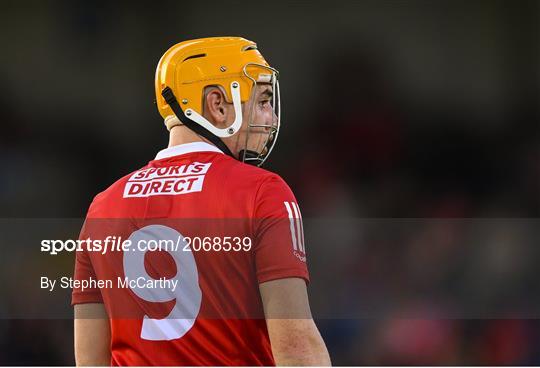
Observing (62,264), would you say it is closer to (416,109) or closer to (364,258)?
(364,258)

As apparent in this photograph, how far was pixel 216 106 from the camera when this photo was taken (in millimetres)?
2201

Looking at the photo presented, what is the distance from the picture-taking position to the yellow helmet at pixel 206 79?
2170 mm

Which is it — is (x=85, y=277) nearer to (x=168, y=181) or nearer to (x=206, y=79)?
(x=168, y=181)

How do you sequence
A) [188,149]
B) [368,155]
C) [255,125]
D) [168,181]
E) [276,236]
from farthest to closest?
[368,155] < [255,125] < [188,149] < [168,181] < [276,236]

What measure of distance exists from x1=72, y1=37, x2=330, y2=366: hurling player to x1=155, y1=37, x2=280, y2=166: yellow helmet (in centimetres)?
9

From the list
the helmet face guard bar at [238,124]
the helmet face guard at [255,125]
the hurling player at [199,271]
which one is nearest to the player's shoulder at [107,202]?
the hurling player at [199,271]

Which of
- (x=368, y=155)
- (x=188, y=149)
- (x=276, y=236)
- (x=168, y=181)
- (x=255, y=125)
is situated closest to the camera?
(x=276, y=236)

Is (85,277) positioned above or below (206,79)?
below

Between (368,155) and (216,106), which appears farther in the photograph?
(368,155)

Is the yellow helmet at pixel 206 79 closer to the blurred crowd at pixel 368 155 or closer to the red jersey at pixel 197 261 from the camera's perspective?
the red jersey at pixel 197 261

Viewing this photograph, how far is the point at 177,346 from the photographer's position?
6.23ft

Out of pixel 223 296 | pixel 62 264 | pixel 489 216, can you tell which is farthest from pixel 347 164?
pixel 223 296

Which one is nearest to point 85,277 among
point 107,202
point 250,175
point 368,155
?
point 107,202

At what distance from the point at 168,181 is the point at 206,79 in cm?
36
